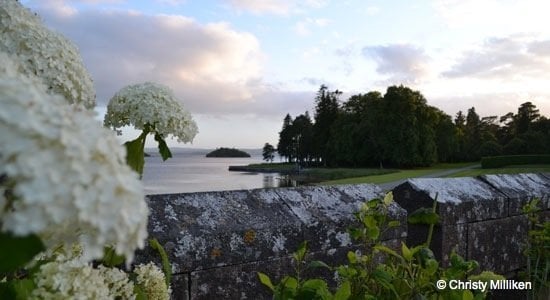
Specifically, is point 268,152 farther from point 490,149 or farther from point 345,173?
point 345,173

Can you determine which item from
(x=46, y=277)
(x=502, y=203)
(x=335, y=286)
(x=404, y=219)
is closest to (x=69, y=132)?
(x=46, y=277)

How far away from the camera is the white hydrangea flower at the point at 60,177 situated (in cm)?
67

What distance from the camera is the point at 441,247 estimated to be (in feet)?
10.9

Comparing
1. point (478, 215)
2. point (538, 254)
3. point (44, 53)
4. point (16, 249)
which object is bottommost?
point (538, 254)

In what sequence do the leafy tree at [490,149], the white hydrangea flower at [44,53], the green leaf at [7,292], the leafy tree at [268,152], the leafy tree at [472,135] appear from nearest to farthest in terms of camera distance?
the green leaf at [7,292], the white hydrangea flower at [44,53], the leafy tree at [490,149], the leafy tree at [472,135], the leafy tree at [268,152]

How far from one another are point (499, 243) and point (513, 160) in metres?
54.5

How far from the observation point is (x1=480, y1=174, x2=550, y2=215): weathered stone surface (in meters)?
4.10

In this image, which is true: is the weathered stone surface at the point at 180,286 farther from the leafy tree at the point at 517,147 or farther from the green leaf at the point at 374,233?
the leafy tree at the point at 517,147

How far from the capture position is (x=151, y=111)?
1.74 meters

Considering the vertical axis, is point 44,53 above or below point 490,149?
below

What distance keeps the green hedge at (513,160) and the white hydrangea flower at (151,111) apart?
5531 centimetres

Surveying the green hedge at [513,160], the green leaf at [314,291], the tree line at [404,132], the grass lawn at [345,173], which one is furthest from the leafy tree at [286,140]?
the green leaf at [314,291]

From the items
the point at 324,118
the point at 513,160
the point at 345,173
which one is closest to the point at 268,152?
the point at 324,118

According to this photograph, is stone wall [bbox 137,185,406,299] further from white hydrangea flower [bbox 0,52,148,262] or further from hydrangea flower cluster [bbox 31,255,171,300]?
white hydrangea flower [bbox 0,52,148,262]
